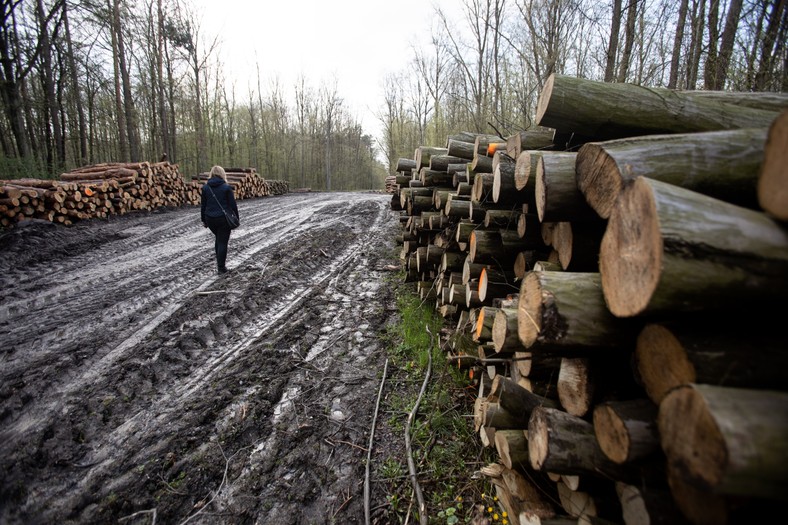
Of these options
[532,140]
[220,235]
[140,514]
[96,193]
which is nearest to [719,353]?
[532,140]

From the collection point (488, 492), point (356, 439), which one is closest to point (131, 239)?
point (356, 439)

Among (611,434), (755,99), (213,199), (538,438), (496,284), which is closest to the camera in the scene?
(611,434)

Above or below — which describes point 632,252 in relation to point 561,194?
below

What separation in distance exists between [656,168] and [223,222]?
6739mm

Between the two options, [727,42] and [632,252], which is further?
[727,42]

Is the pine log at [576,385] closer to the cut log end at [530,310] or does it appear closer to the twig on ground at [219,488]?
the cut log end at [530,310]

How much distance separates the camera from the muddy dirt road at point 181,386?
2645 millimetres

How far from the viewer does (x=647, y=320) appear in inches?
62.6

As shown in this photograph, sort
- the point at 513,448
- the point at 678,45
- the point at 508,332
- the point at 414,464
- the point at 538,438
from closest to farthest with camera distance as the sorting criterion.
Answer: the point at 538,438 → the point at 508,332 → the point at 513,448 → the point at 414,464 → the point at 678,45

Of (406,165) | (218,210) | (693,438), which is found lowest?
(693,438)

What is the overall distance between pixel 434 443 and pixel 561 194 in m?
2.35

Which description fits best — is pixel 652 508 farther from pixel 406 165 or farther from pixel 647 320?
pixel 406 165

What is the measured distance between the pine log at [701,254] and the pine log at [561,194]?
71cm

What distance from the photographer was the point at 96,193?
10367mm
